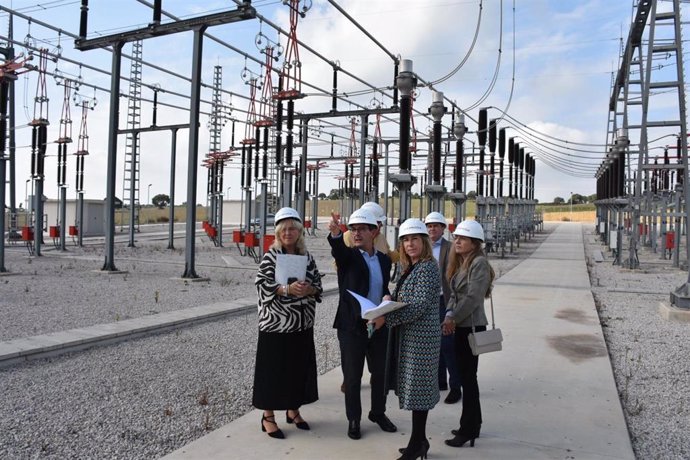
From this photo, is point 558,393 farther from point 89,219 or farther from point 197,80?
point 89,219

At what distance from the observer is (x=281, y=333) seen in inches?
162

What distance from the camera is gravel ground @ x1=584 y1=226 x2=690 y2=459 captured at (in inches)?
175

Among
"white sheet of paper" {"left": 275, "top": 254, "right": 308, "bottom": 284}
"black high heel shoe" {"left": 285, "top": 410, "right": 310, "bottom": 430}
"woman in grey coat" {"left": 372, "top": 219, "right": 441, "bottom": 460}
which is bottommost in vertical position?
"black high heel shoe" {"left": 285, "top": 410, "right": 310, "bottom": 430}

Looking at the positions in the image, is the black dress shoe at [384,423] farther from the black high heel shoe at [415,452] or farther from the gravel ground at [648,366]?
the gravel ground at [648,366]

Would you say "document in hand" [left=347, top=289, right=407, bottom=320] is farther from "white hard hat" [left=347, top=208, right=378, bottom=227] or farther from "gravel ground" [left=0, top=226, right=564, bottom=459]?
"gravel ground" [left=0, top=226, right=564, bottom=459]

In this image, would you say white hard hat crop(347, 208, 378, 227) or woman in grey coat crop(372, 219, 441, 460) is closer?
woman in grey coat crop(372, 219, 441, 460)

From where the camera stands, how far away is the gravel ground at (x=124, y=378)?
4.13 meters

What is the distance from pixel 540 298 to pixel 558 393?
614 cm

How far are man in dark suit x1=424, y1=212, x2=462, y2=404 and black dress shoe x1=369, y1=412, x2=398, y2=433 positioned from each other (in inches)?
31.2

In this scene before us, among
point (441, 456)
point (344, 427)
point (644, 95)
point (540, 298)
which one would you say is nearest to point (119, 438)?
point (344, 427)

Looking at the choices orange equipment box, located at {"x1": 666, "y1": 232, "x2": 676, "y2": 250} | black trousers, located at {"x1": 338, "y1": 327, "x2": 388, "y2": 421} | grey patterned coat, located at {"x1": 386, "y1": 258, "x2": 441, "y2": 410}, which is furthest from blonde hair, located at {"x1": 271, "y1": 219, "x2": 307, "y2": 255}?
orange equipment box, located at {"x1": 666, "y1": 232, "x2": 676, "y2": 250}

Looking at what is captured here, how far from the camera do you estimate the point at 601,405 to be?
4.99 meters

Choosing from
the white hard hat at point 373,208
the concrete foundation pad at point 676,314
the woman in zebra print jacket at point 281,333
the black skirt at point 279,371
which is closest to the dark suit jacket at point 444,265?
the white hard hat at point 373,208

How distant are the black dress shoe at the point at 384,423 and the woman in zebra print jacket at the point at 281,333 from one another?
586 millimetres
